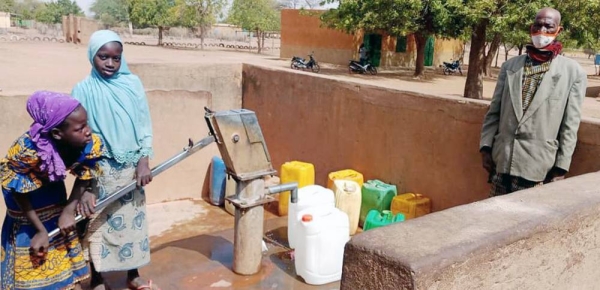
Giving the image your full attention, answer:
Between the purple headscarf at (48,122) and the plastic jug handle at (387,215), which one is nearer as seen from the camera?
the purple headscarf at (48,122)

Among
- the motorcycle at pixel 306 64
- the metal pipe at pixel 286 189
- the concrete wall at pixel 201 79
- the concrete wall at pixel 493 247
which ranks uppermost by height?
the concrete wall at pixel 201 79

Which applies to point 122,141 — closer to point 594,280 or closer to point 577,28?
point 594,280

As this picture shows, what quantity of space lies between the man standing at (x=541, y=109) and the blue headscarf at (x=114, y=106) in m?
2.08

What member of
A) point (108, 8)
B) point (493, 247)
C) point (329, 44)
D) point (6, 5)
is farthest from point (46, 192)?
point (108, 8)

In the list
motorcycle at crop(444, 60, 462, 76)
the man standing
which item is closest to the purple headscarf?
the man standing

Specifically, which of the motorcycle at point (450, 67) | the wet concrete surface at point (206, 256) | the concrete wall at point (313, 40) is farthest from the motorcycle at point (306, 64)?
the wet concrete surface at point (206, 256)

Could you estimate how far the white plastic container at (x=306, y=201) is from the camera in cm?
390

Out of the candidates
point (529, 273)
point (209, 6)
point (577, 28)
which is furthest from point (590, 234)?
point (209, 6)

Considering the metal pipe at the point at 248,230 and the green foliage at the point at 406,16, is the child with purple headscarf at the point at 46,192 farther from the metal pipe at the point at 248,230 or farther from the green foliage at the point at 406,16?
the green foliage at the point at 406,16

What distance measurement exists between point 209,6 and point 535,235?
99.3 feet

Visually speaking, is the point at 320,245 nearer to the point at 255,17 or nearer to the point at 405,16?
the point at 405,16

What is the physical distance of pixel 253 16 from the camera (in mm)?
32375

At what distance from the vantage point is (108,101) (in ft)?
9.30

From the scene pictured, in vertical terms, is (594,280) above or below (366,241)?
below
